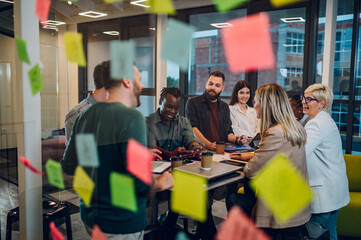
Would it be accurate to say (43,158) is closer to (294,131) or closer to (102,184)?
(102,184)

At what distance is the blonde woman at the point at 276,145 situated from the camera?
145 cm

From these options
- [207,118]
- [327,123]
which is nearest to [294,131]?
[327,123]

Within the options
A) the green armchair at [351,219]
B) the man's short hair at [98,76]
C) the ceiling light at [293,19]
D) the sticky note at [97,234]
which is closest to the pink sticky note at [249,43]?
the man's short hair at [98,76]

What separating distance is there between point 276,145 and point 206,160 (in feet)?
1.22

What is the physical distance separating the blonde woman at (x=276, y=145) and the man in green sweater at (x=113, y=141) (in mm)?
764

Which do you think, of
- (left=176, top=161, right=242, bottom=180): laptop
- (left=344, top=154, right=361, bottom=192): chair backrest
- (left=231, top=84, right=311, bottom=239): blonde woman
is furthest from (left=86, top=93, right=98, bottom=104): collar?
(left=344, top=154, right=361, bottom=192): chair backrest

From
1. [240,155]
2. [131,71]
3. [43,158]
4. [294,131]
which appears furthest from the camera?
[240,155]

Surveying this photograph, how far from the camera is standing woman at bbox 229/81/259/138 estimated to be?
3.07 m

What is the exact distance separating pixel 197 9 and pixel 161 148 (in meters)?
3.03

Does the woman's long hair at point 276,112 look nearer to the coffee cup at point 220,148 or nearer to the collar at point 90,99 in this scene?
the coffee cup at point 220,148

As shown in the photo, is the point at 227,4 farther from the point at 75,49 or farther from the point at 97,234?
the point at 97,234

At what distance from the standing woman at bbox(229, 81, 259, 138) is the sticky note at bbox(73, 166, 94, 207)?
7.51 ft

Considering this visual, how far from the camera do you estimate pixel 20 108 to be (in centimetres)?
146

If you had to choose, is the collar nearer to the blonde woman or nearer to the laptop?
the laptop
